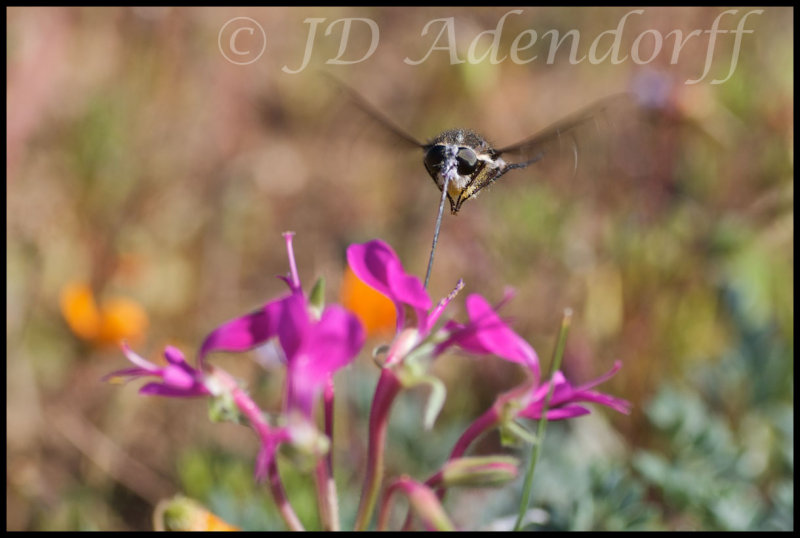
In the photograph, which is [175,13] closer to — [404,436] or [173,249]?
[173,249]

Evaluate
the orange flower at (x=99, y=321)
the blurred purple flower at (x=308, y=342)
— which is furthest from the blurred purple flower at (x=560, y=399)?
the orange flower at (x=99, y=321)

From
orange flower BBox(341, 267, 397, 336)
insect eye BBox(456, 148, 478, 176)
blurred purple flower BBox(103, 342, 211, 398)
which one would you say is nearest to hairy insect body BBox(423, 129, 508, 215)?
insect eye BBox(456, 148, 478, 176)

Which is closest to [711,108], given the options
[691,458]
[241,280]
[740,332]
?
[740,332]

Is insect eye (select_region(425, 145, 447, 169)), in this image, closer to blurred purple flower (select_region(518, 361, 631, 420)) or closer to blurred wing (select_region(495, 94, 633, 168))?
blurred wing (select_region(495, 94, 633, 168))

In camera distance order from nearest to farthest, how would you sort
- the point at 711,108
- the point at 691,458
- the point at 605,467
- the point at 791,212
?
the point at 605,467
the point at 691,458
the point at 791,212
the point at 711,108

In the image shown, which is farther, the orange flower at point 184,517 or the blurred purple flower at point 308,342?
the orange flower at point 184,517

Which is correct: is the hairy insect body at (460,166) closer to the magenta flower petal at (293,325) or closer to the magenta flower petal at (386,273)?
the magenta flower petal at (386,273)

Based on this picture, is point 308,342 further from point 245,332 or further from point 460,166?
point 460,166
